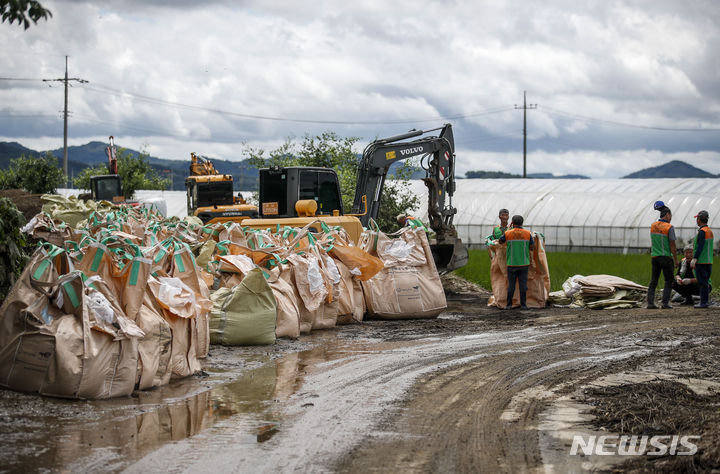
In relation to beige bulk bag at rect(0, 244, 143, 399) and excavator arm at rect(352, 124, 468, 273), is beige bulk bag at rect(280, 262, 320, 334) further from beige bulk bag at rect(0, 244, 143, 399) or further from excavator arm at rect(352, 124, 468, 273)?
excavator arm at rect(352, 124, 468, 273)

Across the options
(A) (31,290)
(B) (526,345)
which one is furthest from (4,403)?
(B) (526,345)

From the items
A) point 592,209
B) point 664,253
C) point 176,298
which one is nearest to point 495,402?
point 176,298

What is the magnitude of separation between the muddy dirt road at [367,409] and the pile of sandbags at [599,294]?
3.48 metres

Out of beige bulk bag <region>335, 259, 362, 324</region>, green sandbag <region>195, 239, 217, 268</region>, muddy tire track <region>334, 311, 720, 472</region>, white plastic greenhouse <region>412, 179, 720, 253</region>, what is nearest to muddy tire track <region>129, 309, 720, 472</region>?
muddy tire track <region>334, 311, 720, 472</region>

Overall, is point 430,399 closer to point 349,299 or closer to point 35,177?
point 349,299

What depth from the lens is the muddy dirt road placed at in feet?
15.5

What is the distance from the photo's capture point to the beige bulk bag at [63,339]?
19.3 feet

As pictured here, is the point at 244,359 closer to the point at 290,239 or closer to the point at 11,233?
the point at 11,233

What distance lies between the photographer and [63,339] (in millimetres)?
5859

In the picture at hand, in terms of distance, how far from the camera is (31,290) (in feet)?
20.1

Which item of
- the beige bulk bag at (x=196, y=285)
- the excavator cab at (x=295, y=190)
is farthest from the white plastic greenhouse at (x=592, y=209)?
the beige bulk bag at (x=196, y=285)

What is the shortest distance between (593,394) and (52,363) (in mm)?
4339

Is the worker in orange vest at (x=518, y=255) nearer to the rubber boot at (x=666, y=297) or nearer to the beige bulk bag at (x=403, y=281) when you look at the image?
the beige bulk bag at (x=403, y=281)

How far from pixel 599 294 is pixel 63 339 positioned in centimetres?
1015
